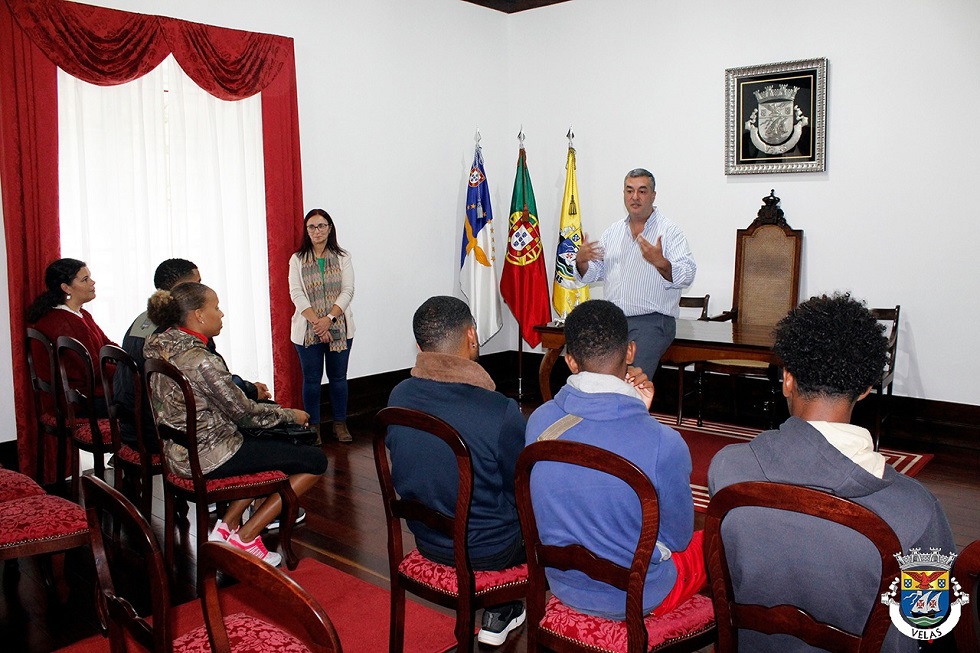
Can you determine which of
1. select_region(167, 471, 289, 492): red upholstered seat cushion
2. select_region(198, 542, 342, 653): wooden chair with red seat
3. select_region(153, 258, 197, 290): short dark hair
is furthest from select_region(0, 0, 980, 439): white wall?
select_region(198, 542, 342, 653): wooden chair with red seat

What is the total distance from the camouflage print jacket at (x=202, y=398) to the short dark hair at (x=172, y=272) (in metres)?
0.88

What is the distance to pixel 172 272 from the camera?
4062 mm

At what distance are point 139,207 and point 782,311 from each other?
409 centimetres

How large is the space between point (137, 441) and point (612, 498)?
7.65 ft

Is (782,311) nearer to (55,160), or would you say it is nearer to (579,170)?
(579,170)

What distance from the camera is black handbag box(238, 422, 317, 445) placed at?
3.32 metres

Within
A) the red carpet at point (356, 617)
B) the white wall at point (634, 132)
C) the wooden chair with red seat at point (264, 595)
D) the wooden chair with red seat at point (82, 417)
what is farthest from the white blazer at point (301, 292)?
the wooden chair with red seat at point (264, 595)

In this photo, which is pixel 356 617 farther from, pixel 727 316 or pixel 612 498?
pixel 727 316

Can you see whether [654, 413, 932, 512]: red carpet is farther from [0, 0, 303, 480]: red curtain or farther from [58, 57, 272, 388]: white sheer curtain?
[0, 0, 303, 480]: red curtain

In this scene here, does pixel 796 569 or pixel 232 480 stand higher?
pixel 796 569

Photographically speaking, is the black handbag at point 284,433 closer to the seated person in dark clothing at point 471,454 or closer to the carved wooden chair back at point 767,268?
the seated person in dark clothing at point 471,454

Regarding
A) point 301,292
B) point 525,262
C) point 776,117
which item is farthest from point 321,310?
point 776,117

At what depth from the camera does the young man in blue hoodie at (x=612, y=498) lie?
1883mm

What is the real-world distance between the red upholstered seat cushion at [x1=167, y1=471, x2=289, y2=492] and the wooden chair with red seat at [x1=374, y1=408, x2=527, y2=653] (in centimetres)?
98
